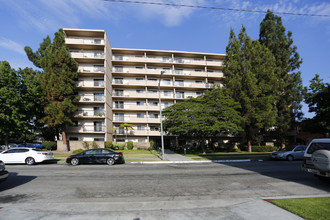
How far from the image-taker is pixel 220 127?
Result: 2366cm

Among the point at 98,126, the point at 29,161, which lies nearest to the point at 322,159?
the point at 29,161

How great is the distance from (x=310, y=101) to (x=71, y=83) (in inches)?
1486

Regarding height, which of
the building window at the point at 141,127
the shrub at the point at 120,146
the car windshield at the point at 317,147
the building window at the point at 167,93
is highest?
the building window at the point at 167,93

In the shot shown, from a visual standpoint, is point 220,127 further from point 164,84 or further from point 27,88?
point 27,88

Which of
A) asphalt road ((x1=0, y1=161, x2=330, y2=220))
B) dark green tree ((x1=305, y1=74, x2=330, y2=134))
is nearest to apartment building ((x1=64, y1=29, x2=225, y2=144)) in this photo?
dark green tree ((x1=305, y1=74, x2=330, y2=134))

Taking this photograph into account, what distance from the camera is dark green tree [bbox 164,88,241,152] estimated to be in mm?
23781

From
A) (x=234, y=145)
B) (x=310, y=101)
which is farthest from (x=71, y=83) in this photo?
(x=310, y=101)

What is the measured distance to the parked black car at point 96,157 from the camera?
1542 cm

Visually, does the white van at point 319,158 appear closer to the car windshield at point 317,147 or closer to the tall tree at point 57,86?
the car windshield at point 317,147

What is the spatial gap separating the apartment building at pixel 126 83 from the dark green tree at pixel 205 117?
361 inches

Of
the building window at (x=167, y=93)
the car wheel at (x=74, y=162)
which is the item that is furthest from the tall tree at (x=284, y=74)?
the car wheel at (x=74, y=162)

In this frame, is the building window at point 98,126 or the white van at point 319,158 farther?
the building window at point 98,126

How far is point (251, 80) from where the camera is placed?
95.3 feet

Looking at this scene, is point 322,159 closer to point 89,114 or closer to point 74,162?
point 74,162
